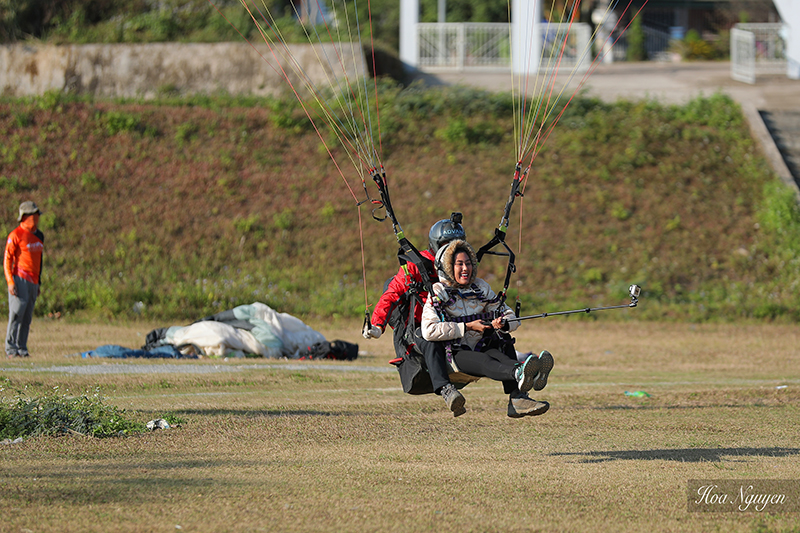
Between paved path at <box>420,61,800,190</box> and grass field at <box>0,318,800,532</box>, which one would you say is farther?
paved path at <box>420,61,800,190</box>

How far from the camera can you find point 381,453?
6477 millimetres

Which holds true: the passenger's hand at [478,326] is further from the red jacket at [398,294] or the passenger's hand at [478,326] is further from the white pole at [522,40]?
the white pole at [522,40]

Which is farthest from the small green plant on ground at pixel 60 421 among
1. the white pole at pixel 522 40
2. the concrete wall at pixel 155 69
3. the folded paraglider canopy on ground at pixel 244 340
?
the white pole at pixel 522 40

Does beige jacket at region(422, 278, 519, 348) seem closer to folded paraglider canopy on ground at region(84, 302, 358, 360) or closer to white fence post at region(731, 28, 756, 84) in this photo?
folded paraglider canopy on ground at region(84, 302, 358, 360)

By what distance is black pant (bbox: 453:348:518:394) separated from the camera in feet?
20.6

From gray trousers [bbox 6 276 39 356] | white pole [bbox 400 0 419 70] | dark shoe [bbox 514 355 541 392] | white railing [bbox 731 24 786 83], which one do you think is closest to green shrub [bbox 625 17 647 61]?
white railing [bbox 731 24 786 83]

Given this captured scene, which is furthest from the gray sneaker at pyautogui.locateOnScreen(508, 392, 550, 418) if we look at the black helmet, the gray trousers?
the gray trousers

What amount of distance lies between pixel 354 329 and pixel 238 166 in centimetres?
676

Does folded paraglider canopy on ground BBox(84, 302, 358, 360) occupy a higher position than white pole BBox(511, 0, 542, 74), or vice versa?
white pole BBox(511, 0, 542, 74)

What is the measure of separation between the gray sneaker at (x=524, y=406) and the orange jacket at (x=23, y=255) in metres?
7.42

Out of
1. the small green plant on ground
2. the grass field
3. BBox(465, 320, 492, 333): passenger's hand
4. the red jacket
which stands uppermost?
the red jacket

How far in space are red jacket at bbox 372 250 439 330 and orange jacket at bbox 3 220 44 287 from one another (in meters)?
6.42

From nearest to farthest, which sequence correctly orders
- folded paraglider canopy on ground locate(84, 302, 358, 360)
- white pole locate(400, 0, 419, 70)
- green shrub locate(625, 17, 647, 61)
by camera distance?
folded paraglider canopy on ground locate(84, 302, 358, 360), white pole locate(400, 0, 419, 70), green shrub locate(625, 17, 647, 61)

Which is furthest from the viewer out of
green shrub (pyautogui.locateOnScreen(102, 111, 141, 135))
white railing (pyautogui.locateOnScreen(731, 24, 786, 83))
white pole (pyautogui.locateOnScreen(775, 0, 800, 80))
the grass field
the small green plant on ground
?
white pole (pyautogui.locateOnScreen(775, 0, 800, 80))
